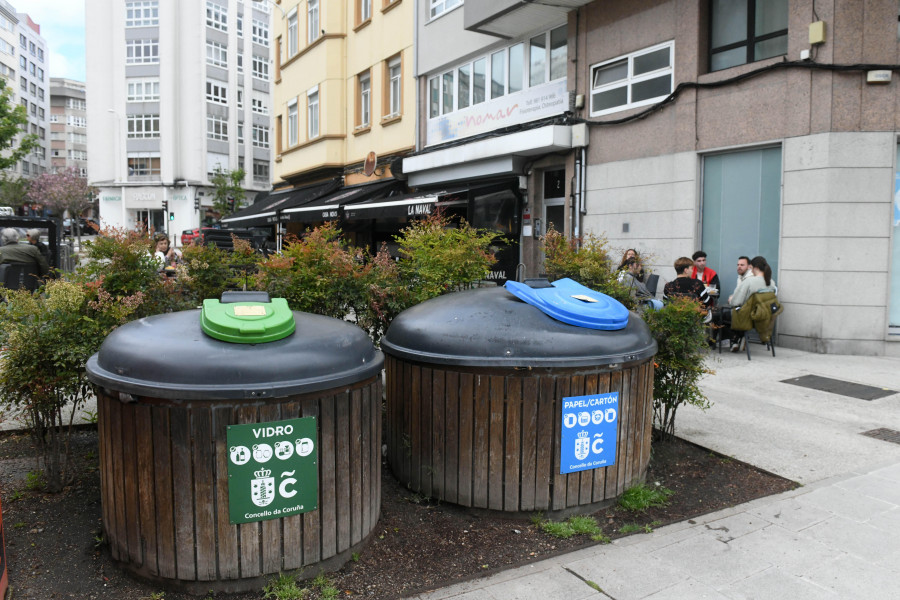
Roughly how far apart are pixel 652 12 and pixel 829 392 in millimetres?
7647

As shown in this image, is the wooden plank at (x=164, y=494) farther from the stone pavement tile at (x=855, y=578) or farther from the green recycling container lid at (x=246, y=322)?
the stone pavement tile at (x=855, y=578)

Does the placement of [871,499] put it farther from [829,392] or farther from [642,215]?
[642,215]

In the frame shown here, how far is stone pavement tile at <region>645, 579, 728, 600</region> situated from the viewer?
2.99m

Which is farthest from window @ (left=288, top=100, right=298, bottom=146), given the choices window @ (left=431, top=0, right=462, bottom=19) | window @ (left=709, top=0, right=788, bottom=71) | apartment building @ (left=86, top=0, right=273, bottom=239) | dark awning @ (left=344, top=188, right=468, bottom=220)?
apartment building @ (left=86, top=0, right=273, bottom=239)

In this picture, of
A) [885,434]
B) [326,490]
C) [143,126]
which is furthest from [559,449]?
[143,126]

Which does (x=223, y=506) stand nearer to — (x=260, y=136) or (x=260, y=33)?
(x=260, y=136)

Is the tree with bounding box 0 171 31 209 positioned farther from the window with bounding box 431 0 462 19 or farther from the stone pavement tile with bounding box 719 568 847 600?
the stone pavement tile with bounding box 719 568 847 600

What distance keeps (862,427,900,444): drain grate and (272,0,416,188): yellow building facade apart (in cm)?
1511

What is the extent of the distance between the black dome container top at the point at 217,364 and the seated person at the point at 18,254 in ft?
27.7

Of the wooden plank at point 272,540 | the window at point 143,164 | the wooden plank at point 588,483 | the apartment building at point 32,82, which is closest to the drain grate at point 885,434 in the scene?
the wooden plank at point 588,483

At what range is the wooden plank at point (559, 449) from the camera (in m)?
3.70

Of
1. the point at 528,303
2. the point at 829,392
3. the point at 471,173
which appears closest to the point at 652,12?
the point at 471,173

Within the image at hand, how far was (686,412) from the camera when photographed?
629 cm

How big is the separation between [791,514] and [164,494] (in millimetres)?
3450
